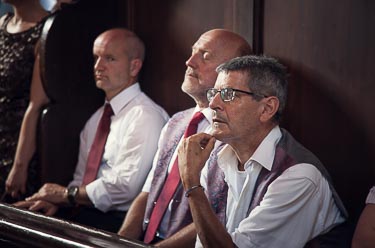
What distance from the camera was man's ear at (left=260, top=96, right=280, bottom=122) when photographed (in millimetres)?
2412

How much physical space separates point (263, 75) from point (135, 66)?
115 centimetres

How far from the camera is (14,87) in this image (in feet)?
11.8

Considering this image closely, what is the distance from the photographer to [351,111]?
2666 mm

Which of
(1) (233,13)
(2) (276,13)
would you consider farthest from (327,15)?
(1) (233,13)

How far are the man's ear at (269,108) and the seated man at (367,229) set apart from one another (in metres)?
0.41

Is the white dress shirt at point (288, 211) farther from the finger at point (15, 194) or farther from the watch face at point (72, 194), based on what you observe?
the finger at point (15, 194)

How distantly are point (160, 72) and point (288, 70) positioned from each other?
811 mm

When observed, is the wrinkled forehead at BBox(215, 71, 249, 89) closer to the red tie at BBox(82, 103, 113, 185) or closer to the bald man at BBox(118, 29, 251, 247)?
the bald man at BBox(118, 29, 251, 247)

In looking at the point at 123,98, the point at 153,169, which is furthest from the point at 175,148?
the point at 123,98

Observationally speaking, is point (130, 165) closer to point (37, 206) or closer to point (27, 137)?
point (37, 206)

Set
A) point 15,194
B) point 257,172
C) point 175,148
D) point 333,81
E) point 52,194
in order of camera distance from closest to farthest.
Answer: point 257,172 → point 333,81 → point 175,148 → point 52,194 → point 15,194

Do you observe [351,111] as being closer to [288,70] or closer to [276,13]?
[288,70]

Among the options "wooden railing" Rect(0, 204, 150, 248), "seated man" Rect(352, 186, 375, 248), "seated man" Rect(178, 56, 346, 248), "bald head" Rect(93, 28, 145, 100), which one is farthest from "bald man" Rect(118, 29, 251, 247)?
"wooden railing" Rect(0, 204, 150, 248)

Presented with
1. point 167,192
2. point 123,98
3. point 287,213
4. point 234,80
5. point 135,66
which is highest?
point 234,80
